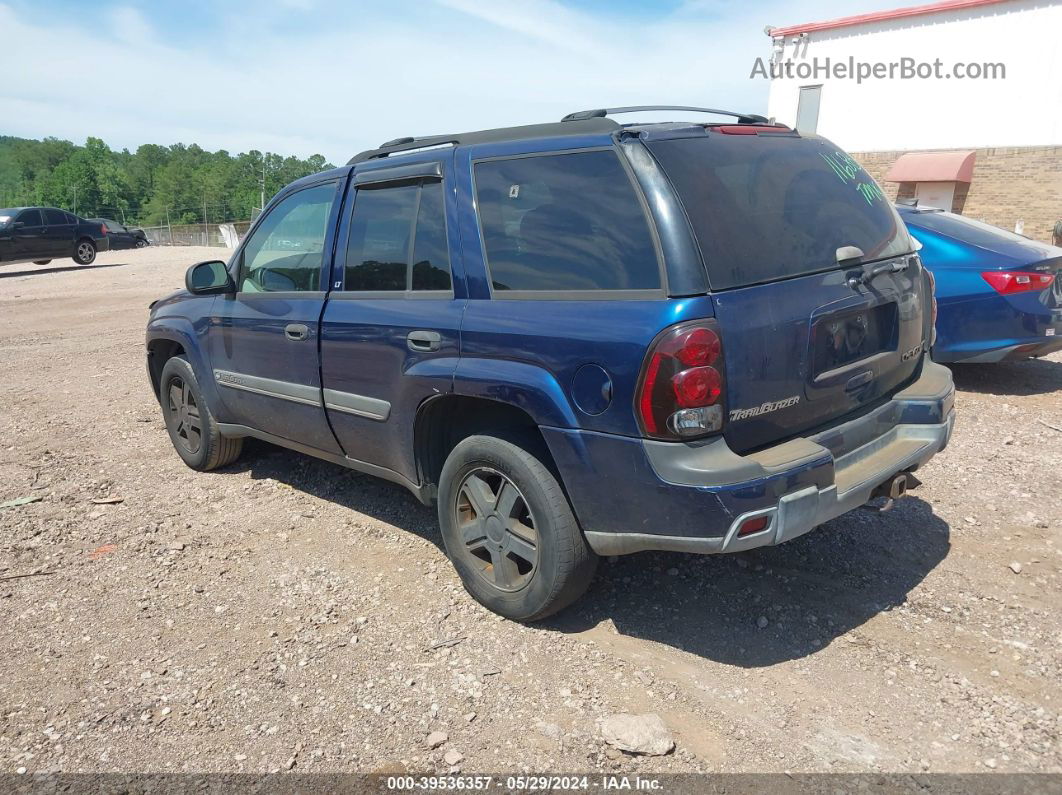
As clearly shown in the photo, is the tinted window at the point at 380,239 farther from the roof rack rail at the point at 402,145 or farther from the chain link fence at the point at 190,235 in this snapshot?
the chain link fence at the point at 190,235

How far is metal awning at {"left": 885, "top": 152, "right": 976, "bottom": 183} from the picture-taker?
853 inches

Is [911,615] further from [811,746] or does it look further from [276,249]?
[276,249]

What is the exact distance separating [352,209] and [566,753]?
9.10 feet

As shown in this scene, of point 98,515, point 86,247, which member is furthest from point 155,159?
point 98,515

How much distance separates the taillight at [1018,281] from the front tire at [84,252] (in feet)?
77.5

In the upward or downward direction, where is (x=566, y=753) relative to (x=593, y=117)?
downward

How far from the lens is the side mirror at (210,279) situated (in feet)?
15.8

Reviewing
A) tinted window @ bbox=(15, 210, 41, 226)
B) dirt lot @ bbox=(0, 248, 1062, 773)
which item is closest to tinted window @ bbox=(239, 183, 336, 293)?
dirt lot @ bbox=(0, 248, 1062, 773)

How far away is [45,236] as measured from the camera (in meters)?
21.7

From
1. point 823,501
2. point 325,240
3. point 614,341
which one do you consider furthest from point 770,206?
point 325,240

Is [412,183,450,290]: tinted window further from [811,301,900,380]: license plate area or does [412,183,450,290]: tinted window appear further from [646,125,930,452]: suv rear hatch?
[811,301,900,380]: license plate area

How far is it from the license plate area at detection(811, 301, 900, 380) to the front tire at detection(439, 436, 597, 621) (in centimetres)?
112

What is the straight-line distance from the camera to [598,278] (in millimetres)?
3021

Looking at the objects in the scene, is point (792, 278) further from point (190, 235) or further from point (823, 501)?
point (190, 235)
